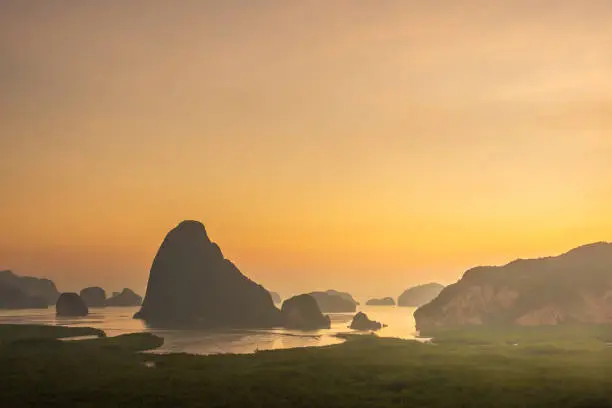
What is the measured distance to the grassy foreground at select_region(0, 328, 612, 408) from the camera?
6194cm

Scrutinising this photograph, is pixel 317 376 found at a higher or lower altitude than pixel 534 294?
lower

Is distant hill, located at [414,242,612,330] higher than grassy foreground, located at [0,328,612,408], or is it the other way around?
distant hill, located at [414,242,612,330]

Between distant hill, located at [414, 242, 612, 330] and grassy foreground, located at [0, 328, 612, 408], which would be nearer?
grassy foreground, located at [0, 328, 612, 408]

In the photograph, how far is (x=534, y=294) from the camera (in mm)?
157000

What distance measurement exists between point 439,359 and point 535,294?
233ft

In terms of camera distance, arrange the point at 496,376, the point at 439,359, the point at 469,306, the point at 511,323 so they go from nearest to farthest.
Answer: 1. the point at 496,376
2. the point at 439,359
3. the point at 511,323
4. the point at 469,306

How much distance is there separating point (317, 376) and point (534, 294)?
99860 millimetres

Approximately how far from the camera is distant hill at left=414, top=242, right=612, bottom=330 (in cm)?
14950

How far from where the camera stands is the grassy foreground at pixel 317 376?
61.9 meters

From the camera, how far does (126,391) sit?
64938 mm

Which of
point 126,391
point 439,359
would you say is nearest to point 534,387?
point 439,359

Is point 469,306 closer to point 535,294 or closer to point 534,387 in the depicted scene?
point 535,294

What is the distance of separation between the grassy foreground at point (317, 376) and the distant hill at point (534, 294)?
3239cm

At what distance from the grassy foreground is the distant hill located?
106 ft
